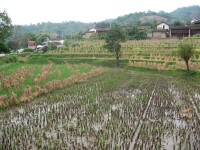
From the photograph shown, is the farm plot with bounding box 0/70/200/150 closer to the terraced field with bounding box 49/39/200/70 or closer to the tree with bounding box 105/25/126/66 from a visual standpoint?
the terraced field with bounding box 49/39/200/70

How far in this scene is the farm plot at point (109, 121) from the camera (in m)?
12.3

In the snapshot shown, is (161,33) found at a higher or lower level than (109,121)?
higher

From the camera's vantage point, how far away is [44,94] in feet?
75.6

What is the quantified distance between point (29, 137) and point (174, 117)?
8.21 meters

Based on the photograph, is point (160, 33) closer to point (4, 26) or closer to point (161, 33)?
point (161, 33)

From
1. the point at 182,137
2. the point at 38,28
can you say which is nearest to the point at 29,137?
the point at 182,137

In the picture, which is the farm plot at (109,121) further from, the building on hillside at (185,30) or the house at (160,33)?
the house at (160,33)

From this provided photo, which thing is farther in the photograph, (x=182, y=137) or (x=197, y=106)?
(x=197, y=106)

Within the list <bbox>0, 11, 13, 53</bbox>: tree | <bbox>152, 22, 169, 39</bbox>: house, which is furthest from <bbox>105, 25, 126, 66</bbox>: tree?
<bbox>152, 22, 169, 39</bbox>: house

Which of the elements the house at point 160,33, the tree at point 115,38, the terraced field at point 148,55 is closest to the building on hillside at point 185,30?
the house at point 160,33

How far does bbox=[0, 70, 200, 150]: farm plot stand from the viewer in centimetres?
1234

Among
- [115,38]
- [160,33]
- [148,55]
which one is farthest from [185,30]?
[115,38]

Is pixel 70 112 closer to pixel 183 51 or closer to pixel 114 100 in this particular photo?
pixel 114 100

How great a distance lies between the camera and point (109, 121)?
15.4m
